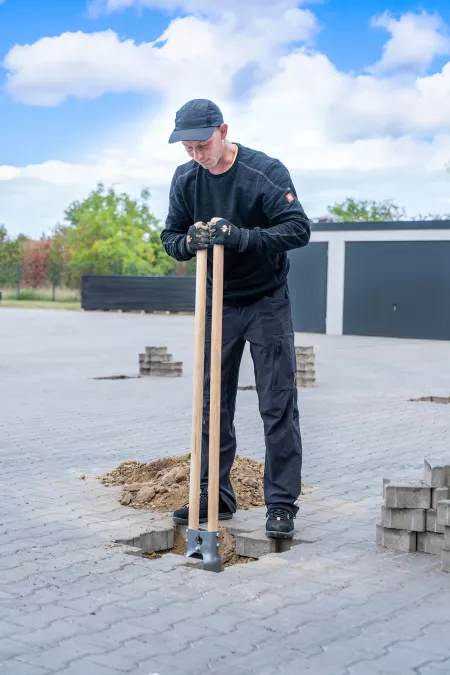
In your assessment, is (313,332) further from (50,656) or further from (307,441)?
(50,656)

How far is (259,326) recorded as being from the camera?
5316 millimetres

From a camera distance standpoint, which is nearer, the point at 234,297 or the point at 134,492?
the point at 234,297

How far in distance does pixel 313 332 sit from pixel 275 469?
27665 mm

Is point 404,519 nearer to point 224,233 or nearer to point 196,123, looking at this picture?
point 224,233

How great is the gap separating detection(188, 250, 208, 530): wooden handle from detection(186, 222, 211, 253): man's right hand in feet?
0.13

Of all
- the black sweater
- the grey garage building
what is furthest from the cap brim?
the grey garage building

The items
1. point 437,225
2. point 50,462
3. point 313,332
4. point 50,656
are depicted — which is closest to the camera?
point 50,656

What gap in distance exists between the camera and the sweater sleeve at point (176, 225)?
5.34 m

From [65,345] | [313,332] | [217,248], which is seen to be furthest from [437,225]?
[217,248]

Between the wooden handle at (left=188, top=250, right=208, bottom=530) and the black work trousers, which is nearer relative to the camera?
the wooden handle at (left=188, top=250, right=208, bottom=530)

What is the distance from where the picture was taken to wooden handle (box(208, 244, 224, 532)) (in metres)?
4.91

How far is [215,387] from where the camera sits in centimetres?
495

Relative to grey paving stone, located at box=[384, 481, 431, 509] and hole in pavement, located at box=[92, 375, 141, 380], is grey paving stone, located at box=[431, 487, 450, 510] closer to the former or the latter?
grey paving stone, located at box=[384, 481, 431, 509]

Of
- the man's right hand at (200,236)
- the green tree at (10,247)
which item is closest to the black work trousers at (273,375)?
the man's right hand at (200,236)
